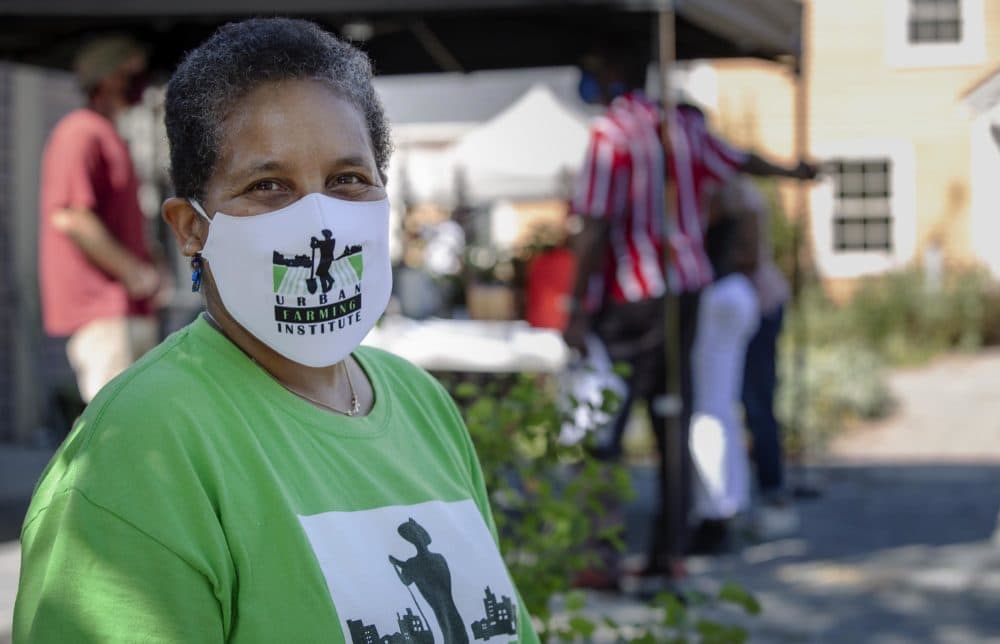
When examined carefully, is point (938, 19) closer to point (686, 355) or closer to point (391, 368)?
point (686, 355)

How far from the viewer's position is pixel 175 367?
184cm

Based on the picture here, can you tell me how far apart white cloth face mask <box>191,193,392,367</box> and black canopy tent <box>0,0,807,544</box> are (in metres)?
2.94

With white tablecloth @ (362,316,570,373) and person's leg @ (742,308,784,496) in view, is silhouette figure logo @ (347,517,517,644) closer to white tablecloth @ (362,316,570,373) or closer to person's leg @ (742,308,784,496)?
white tablecloth @ (362,316,570,373)

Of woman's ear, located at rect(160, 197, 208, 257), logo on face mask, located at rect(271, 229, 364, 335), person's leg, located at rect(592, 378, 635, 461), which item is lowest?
person's leg, located at rect(592, 378, 635, 461)

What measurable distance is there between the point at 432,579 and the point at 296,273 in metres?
0.46

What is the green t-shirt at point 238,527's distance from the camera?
164 centimetres

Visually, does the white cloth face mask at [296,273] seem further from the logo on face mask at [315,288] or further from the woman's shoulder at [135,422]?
the woman's shoulder at [135,422]

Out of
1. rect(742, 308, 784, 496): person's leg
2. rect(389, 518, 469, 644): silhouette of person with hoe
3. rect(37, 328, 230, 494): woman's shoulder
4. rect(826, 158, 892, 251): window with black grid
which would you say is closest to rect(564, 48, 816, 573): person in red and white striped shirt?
rect(742, 308, 784, 496): person's leg

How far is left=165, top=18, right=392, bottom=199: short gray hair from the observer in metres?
1.97

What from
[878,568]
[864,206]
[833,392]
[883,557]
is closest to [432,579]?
[878,568]

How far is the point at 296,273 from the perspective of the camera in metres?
2.01

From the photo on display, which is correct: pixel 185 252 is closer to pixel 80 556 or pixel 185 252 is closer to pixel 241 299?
pixel 241 299

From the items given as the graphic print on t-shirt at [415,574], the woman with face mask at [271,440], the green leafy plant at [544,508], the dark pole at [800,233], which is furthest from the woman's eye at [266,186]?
the dark pole at [800,233]

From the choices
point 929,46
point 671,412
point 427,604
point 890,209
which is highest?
point 929,46
